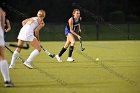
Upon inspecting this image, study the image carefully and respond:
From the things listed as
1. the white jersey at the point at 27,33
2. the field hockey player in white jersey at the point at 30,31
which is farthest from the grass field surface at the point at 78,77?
the white jersey at the point at 27,33

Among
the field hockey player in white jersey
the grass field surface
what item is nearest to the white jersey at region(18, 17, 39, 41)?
the field hockey player in white jersey

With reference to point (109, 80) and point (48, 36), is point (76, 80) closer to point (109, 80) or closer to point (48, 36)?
point (109, 80)

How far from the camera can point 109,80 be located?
10.3 metres

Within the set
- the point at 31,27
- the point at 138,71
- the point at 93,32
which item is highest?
the point at 31,27

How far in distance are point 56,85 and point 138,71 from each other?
309 cm

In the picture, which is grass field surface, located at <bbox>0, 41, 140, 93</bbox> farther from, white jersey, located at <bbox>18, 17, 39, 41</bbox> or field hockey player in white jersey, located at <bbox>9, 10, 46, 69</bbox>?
white jersey, located at <bbox>18, 17, 39, 41</bbox>

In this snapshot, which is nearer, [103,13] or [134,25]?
[134,25]

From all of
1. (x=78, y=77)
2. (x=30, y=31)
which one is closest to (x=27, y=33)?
(x=30, y=31)

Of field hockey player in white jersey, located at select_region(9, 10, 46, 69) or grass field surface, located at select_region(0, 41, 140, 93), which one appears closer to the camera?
grass field surface, located at select_region(0, 41, 140, 93)

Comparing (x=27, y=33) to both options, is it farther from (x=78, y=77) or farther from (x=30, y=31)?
(x=78, y=77)

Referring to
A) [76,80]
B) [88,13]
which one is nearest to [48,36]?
[88,13]

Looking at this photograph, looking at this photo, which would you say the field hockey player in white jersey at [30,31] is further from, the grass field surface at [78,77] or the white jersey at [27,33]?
the grass field surface at [78,77]

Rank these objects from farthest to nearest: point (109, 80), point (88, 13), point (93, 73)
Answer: point (88, 13) → point (93, 73) → point (109, 80)

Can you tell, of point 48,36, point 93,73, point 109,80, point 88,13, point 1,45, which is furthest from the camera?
point 88,13
